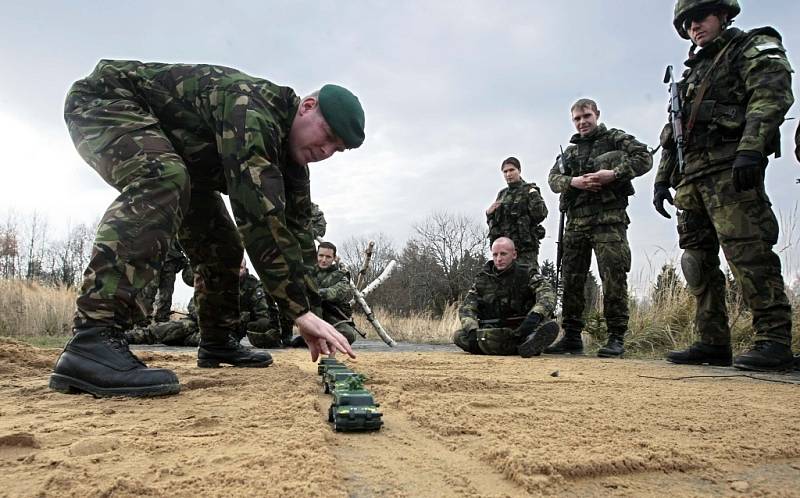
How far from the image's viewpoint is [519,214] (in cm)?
666

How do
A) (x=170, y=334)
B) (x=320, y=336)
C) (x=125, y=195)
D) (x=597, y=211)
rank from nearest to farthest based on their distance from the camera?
(x=320, y=336) → (x=125, y=195) → (x=597, y=211) → (x=170, y=334)

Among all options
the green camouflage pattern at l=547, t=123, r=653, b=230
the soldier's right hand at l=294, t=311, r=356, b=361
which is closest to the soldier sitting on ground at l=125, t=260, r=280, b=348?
the green camouflage pattern at l=547, t=123, r=653, b=230

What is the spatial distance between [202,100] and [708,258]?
11.6ft

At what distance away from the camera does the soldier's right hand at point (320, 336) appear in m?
2.02

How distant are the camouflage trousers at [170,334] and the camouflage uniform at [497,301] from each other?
11.8ft

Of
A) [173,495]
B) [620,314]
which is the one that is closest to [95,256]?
[173,495]

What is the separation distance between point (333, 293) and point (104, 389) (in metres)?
4.83

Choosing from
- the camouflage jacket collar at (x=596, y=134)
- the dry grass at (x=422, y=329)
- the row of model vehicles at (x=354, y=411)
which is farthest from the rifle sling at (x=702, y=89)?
the dry grass at (x=422, y=329)

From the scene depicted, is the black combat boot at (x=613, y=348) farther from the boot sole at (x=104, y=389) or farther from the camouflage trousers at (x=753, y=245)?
the boot sole at (x=104, y=389)

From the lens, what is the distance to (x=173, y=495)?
3.26 feet

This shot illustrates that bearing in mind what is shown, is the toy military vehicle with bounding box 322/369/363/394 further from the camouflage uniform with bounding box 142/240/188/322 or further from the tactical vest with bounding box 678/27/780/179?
the camouflage uniform with bounding box 142/240/188/322

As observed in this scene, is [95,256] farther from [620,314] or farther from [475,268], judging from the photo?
[475,268]

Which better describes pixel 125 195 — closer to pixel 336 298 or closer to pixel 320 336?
pixel 320 336

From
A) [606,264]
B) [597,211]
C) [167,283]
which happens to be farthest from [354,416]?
[167,283]
